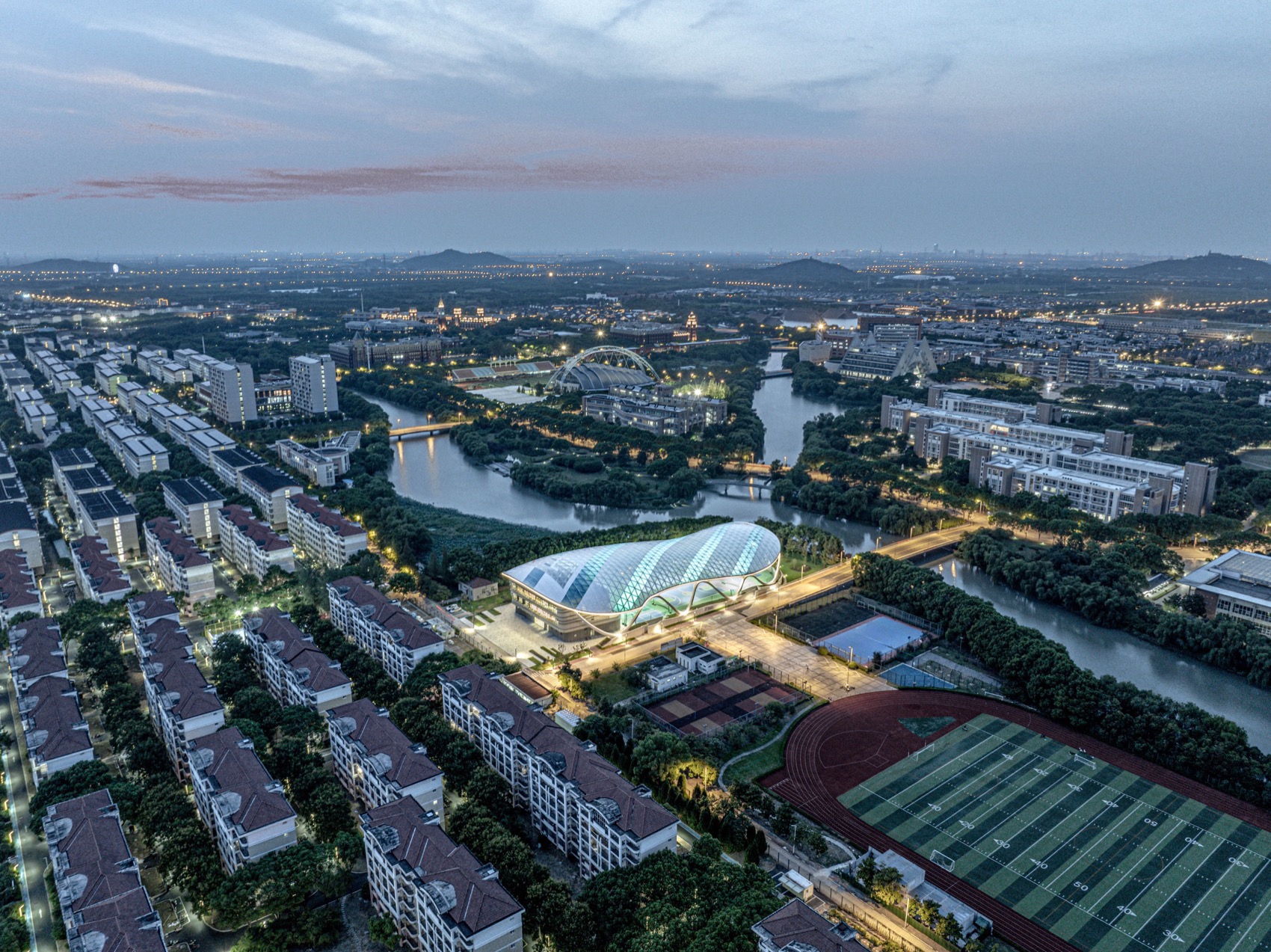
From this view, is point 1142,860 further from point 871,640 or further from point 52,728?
point 52,728

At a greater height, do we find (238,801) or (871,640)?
(238,801)

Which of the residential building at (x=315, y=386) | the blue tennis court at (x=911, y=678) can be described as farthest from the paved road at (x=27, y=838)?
the residential building at (x=315, y=386)

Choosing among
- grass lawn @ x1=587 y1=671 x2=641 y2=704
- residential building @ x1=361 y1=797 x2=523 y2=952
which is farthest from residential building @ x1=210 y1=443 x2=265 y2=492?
residential building @ x1=361 y1=797 x2=523 y2=952

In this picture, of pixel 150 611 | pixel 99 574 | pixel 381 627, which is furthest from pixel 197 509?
pixel 381 627

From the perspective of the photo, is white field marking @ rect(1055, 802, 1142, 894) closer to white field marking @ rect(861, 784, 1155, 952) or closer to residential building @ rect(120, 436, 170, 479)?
white field marking @ rect(861, 784, 1155, 952)

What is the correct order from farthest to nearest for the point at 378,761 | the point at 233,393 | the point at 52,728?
the point at 233,393 → the point at 52,728 → the point at 378,761

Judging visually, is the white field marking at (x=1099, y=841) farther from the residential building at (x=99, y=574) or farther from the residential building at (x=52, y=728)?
the residential building at (x=99, y=574)
